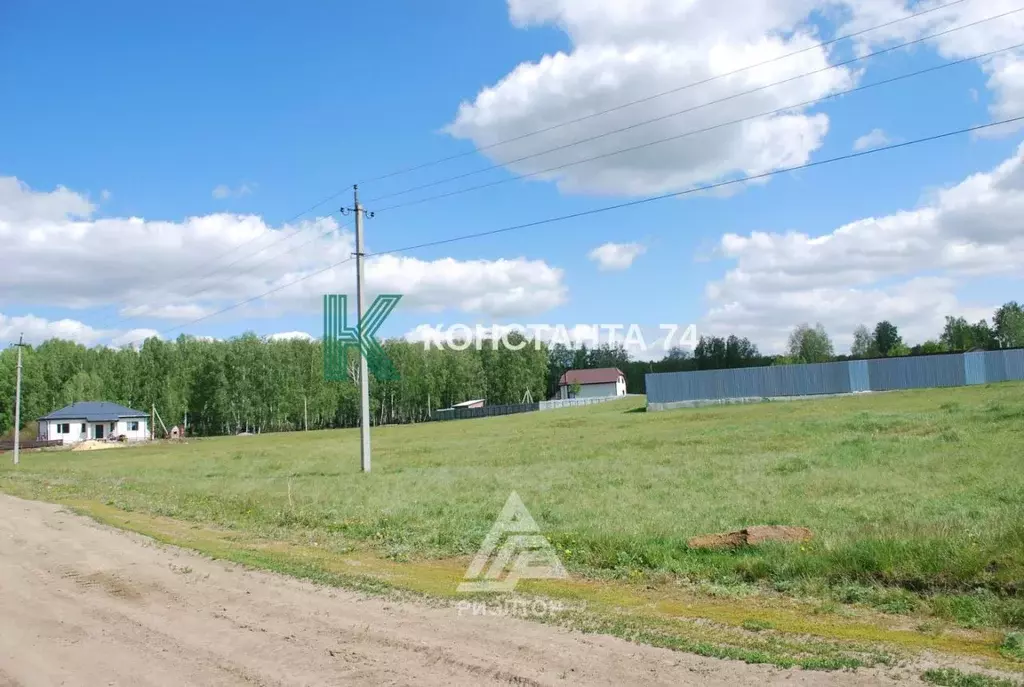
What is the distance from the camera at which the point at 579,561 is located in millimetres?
11359

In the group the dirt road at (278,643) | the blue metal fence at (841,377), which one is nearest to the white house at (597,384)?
the blue metal fence at (841,377)

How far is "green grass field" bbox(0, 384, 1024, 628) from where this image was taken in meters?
9.24

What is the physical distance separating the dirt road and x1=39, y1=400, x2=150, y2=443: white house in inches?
3347

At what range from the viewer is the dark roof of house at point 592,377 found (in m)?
135

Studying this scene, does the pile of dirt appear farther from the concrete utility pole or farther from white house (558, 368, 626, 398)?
white house (558, 368, 626, 398)

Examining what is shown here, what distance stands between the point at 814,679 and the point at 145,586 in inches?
347

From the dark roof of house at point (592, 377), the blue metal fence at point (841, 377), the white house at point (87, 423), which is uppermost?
the dark roof of house at point (592, 377)

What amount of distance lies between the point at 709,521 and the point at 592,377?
12353 cm

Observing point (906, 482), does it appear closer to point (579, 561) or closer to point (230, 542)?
point (579, 561)

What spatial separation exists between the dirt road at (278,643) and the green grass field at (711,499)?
307cm

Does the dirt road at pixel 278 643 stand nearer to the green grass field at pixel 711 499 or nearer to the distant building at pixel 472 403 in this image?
the green grass field at pixel 711 499

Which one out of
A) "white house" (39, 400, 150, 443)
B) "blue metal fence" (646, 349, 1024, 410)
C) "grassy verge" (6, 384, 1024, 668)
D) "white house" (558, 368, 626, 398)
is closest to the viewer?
"grassy verge" (6, 384, 1024, 668)

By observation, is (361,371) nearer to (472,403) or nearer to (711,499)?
(711,499)

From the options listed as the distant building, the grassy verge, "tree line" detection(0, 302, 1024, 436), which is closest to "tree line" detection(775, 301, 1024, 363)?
"tree line" detection(0, 302, 1024, 436)
